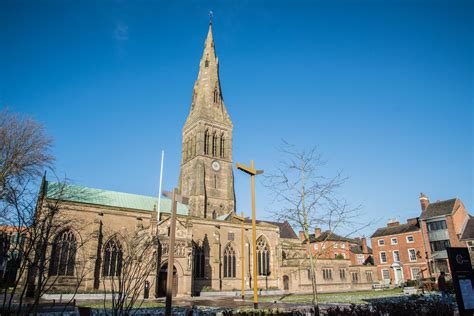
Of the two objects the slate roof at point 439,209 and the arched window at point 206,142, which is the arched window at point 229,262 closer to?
the arched window at point 206,142

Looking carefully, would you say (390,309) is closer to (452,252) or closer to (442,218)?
(452,252)

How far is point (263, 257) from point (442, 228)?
2567cm

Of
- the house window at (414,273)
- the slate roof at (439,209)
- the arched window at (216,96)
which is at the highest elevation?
the arched window at (216,96)

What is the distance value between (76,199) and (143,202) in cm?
955

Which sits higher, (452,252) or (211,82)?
(211,82)

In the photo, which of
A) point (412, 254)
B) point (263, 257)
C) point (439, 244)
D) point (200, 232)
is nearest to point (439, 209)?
point (439, 244)

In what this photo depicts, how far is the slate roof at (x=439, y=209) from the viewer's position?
4628cm

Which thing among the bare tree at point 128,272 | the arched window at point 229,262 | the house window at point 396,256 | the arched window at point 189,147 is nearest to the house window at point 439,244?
the house window at point 396,256

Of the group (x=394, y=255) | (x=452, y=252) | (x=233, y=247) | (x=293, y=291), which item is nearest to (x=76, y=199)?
(x=233, y=247)

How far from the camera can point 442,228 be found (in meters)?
46.2

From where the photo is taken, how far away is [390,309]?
11484 mm

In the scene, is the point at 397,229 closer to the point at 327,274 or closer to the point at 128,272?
the point at 327,274

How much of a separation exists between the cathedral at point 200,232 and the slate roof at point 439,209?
12.8 m

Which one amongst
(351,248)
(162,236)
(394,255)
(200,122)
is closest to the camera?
(162,236)
